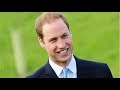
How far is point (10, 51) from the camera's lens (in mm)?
5133

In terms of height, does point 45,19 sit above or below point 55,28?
above

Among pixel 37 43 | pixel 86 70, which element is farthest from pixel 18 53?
pixel 86 70

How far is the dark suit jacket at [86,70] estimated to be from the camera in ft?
15.3

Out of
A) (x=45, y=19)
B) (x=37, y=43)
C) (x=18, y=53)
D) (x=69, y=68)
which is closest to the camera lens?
(x=45, y=19)

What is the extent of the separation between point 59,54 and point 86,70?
1.19 feet

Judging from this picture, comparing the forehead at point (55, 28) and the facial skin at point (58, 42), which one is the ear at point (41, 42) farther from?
the forehead at point (55, 28)

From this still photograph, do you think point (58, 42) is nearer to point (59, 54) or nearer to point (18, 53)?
point (59, 54)

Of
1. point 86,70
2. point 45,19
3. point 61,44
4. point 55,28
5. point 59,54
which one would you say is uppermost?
point 45,19

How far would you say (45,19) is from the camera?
464 centimetres

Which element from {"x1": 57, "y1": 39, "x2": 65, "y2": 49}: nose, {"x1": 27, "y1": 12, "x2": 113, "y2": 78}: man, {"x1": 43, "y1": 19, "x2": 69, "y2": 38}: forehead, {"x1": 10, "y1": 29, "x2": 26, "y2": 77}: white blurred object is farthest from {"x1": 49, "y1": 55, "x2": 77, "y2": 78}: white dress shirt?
{"x1": 10, "y1": 29, "x2": 26, "y2": 77}: white blurred object
